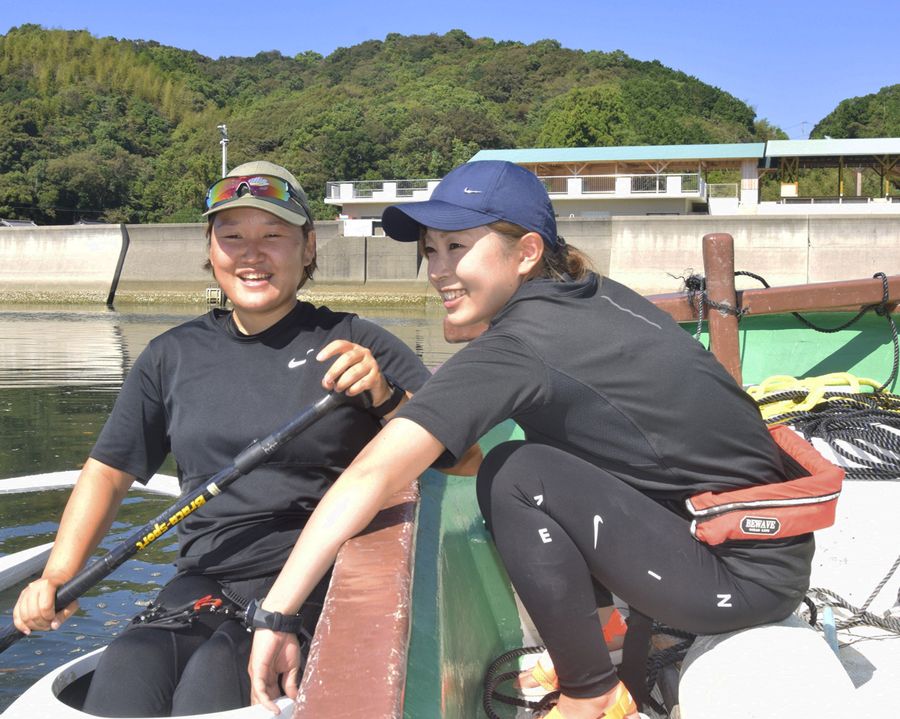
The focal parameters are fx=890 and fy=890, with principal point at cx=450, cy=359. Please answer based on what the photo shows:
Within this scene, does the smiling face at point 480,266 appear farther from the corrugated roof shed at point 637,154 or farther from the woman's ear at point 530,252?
the corrugated roof shed at point 637,154

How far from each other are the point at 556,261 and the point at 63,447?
5462mm

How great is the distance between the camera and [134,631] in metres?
1.63

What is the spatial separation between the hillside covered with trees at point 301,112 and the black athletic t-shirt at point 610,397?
4318 centimetres

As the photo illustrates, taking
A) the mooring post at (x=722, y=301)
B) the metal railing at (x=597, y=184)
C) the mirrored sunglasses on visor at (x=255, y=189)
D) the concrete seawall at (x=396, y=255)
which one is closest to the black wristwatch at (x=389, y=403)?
the mirrored sunglasses on visor at (x=255, y=189)

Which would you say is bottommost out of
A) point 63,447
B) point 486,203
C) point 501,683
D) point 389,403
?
point 63,447

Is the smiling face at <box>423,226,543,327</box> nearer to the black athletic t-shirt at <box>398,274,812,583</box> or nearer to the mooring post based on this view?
the black athletic t-shirt at <box>398,274,812,583</box>

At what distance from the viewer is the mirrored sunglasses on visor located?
1.99 metres

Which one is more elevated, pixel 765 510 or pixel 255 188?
pixel 255 188

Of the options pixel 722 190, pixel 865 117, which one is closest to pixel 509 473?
pixel 722 190

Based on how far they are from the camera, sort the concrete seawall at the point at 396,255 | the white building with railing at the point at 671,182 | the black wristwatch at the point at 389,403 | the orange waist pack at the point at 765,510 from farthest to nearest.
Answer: the white building with railing at the point at 671,182 < the concrete seawall at the point at 396,255 < the black wristwatch at the point at 389,403 < the orange waist pack at the point at 765,510

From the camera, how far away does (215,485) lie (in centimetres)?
179

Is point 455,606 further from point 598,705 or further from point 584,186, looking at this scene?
point 584,186

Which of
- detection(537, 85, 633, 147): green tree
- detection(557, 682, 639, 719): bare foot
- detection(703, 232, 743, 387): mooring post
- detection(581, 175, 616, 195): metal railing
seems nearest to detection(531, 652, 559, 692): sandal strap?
detection(557, 682, 639, 719): bare foot

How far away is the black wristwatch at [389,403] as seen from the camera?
1946 millimetres
